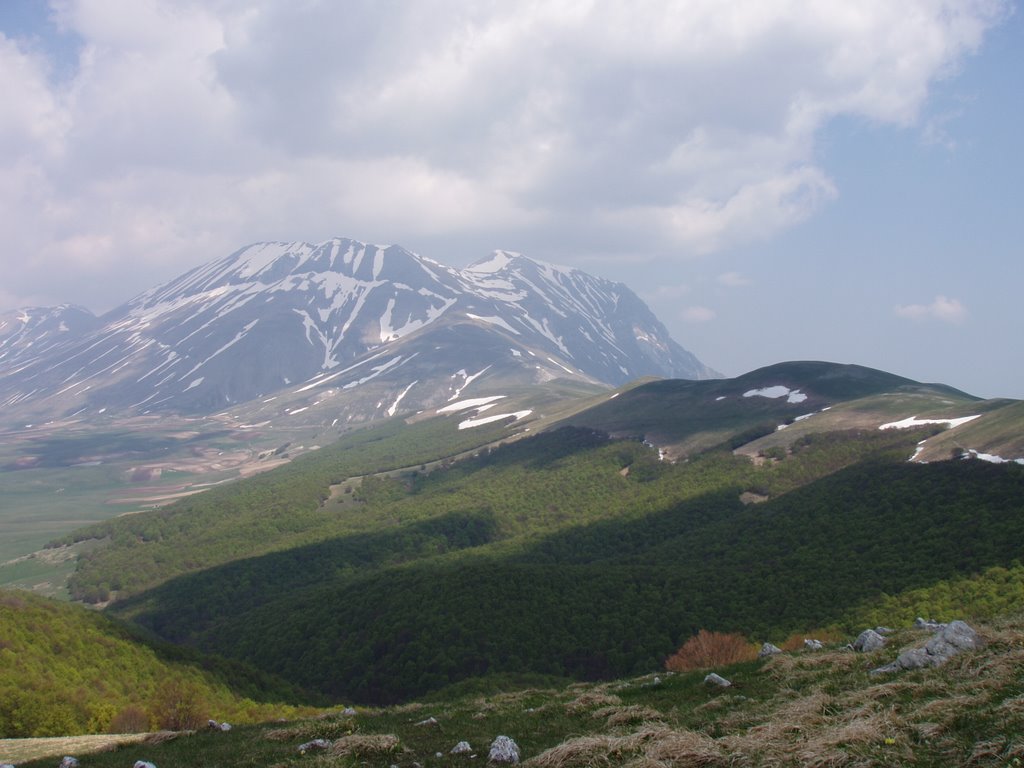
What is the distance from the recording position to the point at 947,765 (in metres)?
11.3

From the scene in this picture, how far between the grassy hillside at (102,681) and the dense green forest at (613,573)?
14614 mm

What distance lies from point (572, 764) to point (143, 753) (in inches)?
635

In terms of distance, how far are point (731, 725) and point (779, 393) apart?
158322 millimetres

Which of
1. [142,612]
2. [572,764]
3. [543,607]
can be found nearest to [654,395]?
[543,607]

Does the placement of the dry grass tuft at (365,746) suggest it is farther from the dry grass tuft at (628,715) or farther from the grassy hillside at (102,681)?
the grassy hillside at (102,681)

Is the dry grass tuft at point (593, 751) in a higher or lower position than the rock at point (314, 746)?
higher

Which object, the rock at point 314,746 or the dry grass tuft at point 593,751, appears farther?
the rock at point 314,746

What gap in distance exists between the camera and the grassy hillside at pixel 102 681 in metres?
38.8

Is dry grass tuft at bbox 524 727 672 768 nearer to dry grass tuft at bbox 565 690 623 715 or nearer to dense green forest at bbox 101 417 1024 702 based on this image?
dry grass tuft at bbox 565 690 623 715

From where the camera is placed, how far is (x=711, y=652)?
47219 mm

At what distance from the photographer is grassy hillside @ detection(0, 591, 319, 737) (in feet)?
127

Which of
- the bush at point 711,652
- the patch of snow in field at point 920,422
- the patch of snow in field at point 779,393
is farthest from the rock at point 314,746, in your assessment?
the patch of snow in field at point 779,393

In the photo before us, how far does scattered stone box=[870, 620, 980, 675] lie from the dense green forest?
38621 mm

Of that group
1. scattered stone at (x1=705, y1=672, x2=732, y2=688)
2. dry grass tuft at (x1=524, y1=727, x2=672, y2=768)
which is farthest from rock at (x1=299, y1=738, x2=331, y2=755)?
scattered stone at (x1=705, y1=672, x2=732, y2=688)
